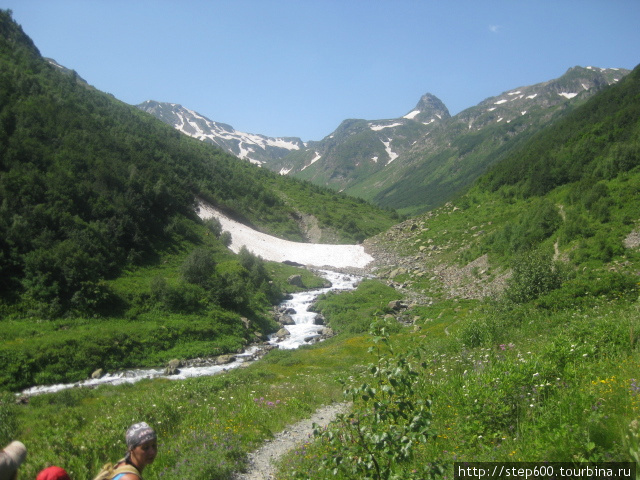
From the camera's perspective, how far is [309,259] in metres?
61.8

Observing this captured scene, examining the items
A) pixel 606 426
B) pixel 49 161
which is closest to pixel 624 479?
pixel 606 426

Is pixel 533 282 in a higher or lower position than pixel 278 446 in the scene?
higher

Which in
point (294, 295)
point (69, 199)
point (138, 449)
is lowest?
point (294, 295)

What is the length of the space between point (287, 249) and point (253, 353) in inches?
1521

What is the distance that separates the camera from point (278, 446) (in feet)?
30.5

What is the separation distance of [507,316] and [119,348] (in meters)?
22.0

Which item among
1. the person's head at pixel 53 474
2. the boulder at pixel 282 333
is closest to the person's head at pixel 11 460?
the person's head at pixel 53 474

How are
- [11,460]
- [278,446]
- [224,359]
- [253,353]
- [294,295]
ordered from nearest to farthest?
1. [11,460]
2. [278,446]
3. [224,359]
4. [253,353]
5. [294,295]

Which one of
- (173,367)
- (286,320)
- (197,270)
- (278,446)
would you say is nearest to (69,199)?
(197,270)

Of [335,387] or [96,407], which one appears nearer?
[96,407]

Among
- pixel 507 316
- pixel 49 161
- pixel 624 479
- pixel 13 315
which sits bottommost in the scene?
pixel 13 315

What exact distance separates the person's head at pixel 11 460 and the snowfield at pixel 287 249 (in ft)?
176

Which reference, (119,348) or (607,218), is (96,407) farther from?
(607,218)

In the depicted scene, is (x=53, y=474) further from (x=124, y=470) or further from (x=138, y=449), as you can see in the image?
(x=138, y=449)
